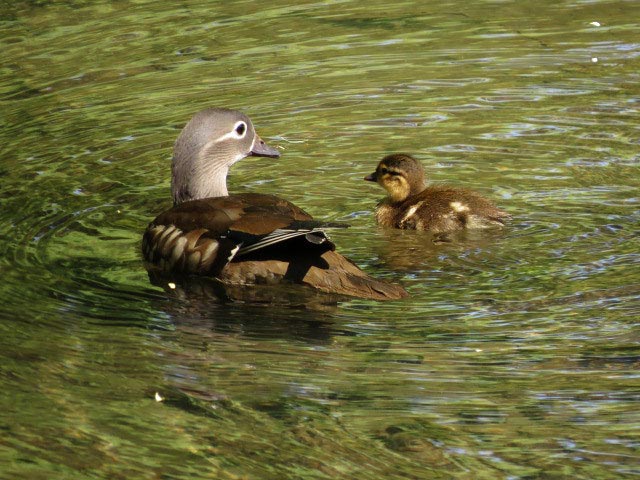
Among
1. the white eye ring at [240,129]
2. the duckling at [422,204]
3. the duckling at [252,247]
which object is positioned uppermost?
the white eye ring at [240,129]

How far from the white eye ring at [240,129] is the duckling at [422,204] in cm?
75

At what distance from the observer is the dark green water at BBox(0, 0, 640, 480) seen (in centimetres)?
434

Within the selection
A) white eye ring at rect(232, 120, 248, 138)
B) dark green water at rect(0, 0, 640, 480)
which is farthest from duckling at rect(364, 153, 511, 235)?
white eye ring at rect(232, 120, 248, 138)

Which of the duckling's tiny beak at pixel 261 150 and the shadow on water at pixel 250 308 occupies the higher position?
the duckling's tiny beak at pixel 261 150

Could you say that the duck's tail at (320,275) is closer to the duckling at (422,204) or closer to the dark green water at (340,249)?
the dark green water at (340,249)

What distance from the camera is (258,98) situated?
9.34 metres

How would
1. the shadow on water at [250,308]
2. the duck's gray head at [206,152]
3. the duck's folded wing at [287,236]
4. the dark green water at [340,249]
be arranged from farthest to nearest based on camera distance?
the duck's gray head at [206,152], the duck's folded wing at [287,236], the shadow on water at [250,308], the dark green water at [340,249]

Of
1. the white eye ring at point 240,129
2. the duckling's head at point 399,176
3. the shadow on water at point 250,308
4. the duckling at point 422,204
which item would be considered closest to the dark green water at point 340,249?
the shadow on water at point 250,308

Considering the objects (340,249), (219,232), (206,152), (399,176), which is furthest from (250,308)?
(399,176)

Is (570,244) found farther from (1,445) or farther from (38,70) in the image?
(38,70)

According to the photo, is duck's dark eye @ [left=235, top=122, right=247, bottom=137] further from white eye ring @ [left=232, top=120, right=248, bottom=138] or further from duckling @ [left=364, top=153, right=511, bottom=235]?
duckling @ [left=364, top=153, right=511, bottom=235]

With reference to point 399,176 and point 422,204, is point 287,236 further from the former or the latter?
point 399,176

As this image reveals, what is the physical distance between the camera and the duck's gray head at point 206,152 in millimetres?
7270

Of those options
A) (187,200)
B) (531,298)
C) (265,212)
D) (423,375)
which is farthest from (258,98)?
(423,375)
